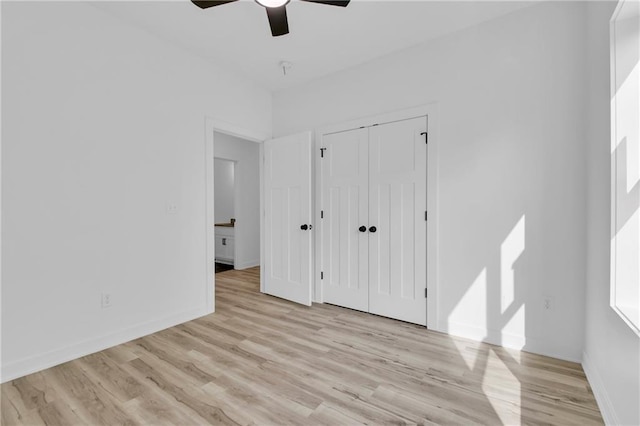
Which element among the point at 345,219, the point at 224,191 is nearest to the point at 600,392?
the point at 345,219

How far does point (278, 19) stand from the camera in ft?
6.85

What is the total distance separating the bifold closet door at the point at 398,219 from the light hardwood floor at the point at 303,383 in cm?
38

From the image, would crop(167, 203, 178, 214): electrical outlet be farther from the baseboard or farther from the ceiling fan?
the baseboard

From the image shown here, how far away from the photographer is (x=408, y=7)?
8.14 feet

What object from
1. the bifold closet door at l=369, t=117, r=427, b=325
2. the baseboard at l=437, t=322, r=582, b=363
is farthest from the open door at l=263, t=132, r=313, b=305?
the baseboard at l=437, t=322, r=582, b=363

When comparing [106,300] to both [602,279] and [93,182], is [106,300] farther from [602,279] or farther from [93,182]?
[602,279]

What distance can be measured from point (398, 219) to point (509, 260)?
1047 mm

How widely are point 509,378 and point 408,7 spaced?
2.97m

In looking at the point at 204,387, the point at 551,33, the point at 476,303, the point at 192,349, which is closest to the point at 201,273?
the point at 192,349

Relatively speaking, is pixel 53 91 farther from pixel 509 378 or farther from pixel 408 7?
pixel 509 378

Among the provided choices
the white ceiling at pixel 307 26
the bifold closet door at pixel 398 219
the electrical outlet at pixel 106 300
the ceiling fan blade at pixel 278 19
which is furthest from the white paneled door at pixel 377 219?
the electrical outlet at pixel 106 300

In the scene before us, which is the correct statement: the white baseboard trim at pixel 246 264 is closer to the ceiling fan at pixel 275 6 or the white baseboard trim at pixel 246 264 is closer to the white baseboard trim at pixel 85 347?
the white baseboard trim at pixel 85 347

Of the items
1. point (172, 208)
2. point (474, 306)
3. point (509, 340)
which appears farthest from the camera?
point (172, 208)

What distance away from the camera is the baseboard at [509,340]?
2.31 meters
